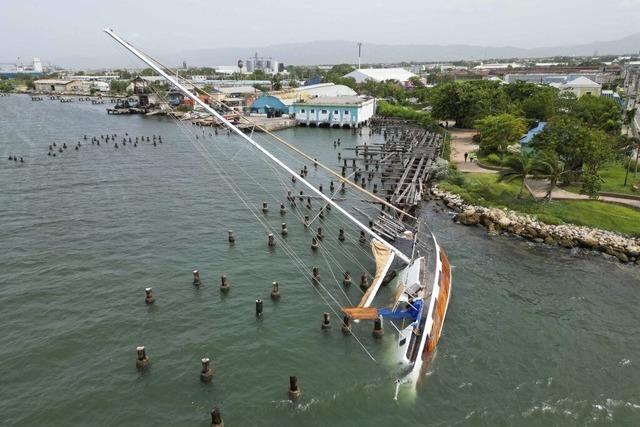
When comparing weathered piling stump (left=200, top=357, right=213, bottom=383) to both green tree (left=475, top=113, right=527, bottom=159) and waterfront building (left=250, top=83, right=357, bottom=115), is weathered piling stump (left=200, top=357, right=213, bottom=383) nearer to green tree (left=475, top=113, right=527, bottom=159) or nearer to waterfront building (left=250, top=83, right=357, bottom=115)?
green tree (left=475, top=113, right=527, bottom=159)

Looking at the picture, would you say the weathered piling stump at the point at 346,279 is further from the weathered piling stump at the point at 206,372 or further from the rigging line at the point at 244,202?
the weathered piling stump at the point at 206,372

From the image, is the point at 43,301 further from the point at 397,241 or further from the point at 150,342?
the point at 397,241

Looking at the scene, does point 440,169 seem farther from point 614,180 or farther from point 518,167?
point 614,180

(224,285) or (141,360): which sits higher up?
(224,285)

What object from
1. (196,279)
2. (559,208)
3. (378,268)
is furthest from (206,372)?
(559,208)

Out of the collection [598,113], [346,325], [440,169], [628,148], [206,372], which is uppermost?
[598,113]

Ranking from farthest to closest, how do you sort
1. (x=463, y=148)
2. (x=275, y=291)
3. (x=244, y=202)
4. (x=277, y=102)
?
(x=277, y=102), (x=463, y=148), (x=244, y=202), (x=275, y=291)
